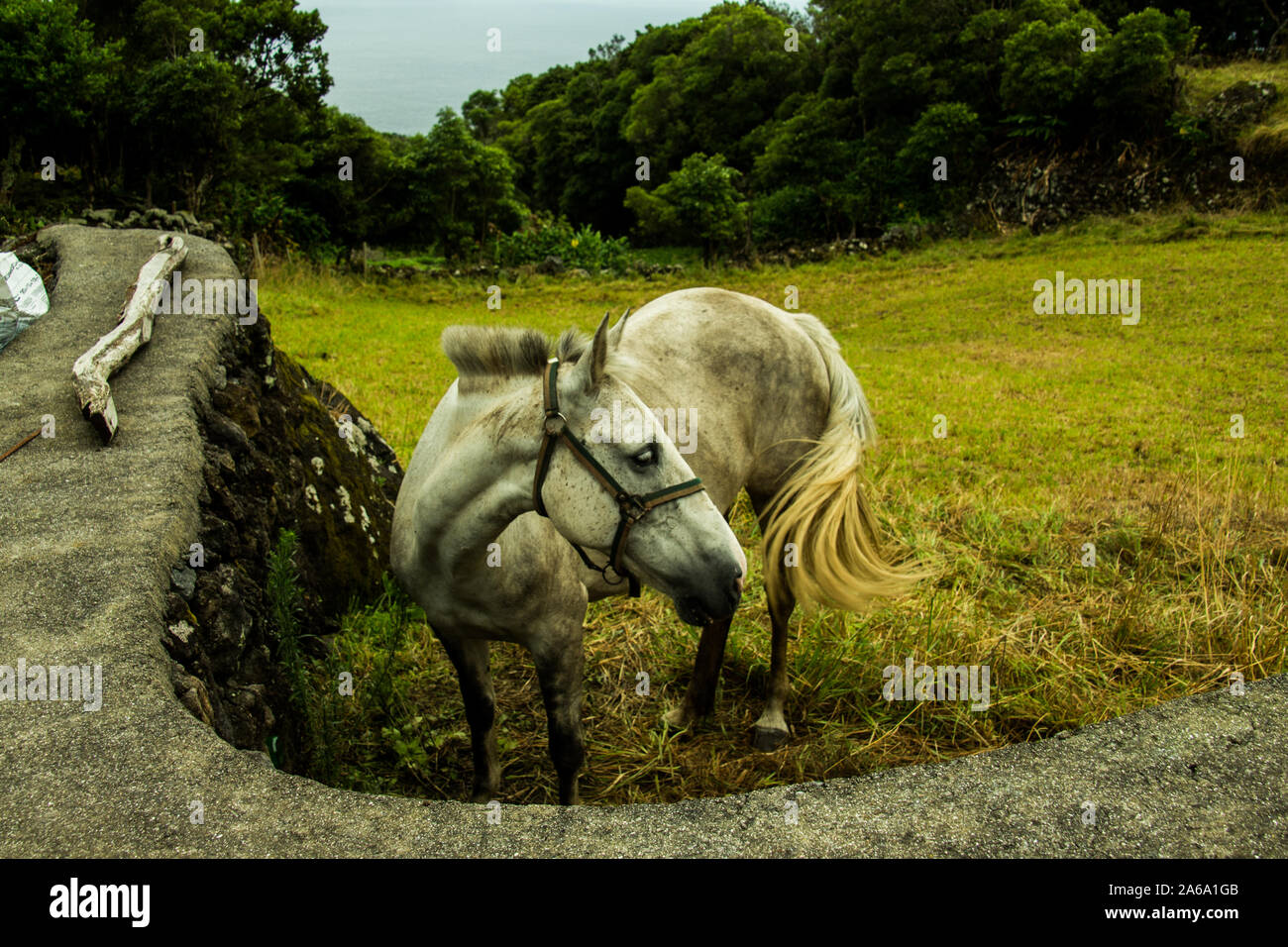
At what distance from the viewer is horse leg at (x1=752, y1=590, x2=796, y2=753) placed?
3.75 metres

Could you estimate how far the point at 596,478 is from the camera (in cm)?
216

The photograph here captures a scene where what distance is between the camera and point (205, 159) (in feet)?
46.2

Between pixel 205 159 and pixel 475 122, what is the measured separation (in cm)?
3146

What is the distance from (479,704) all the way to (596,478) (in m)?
1.48

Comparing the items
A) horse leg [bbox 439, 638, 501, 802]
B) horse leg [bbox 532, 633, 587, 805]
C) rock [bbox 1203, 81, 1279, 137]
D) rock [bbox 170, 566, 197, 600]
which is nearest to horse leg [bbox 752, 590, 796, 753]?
horse leg [bbox 532, 633, 587, 805]

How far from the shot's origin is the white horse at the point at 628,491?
2158mm

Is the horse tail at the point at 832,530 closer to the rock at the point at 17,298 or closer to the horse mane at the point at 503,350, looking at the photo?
the horse mane at the point at 503,350

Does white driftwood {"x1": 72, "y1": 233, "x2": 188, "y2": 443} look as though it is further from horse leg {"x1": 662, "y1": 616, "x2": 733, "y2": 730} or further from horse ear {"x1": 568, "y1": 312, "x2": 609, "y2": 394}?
horse leg {"x1": 662, "y1": 616, "x2": 733, "y2": 730}

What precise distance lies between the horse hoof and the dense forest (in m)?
10.9

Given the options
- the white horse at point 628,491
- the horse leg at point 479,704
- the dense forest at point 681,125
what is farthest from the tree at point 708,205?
the horse leg at point 479,704

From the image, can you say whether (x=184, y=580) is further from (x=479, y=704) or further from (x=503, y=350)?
(x=503, y=350)

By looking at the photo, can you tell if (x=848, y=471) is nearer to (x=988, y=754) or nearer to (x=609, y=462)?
(x=988, y=754)

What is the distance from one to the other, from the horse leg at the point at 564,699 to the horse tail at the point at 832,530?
1130mm

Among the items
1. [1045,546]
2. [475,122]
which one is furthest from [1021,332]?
[475,122]
